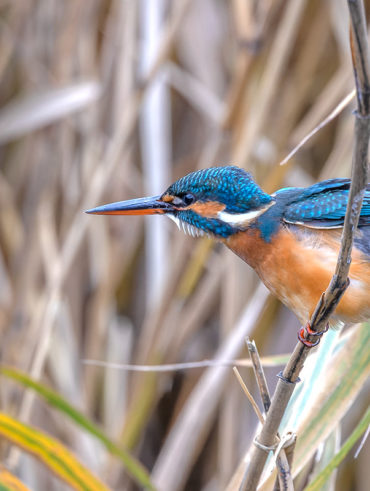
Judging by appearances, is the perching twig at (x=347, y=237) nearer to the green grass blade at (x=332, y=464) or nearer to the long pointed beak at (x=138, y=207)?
the green grass blade at (x=332, y=464)

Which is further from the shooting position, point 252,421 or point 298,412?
point 252,421

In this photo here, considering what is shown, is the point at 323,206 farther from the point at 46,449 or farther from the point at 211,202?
the point at 46,449

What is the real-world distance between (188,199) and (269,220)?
5.4 inches

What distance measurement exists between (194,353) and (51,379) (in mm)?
436

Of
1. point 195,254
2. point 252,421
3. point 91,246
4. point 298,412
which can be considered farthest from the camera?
point 91,246

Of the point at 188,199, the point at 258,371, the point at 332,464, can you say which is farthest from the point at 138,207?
the point at 332,464

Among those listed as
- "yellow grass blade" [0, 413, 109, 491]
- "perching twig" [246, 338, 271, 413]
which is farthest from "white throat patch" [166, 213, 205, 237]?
"yellow grass blade" [0, 413, 109, 491]

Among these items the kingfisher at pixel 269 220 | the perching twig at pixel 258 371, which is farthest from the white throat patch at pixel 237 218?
the perching twig at pixel 258 371

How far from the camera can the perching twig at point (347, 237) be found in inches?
19.5

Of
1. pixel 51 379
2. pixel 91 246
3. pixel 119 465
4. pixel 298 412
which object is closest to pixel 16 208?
pixel 91 246

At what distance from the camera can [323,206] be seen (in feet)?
3.36

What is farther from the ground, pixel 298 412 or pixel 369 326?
pixel 369 326

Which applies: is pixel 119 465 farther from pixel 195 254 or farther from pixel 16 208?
pixel 16 208

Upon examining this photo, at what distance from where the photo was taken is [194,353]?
1966mm
